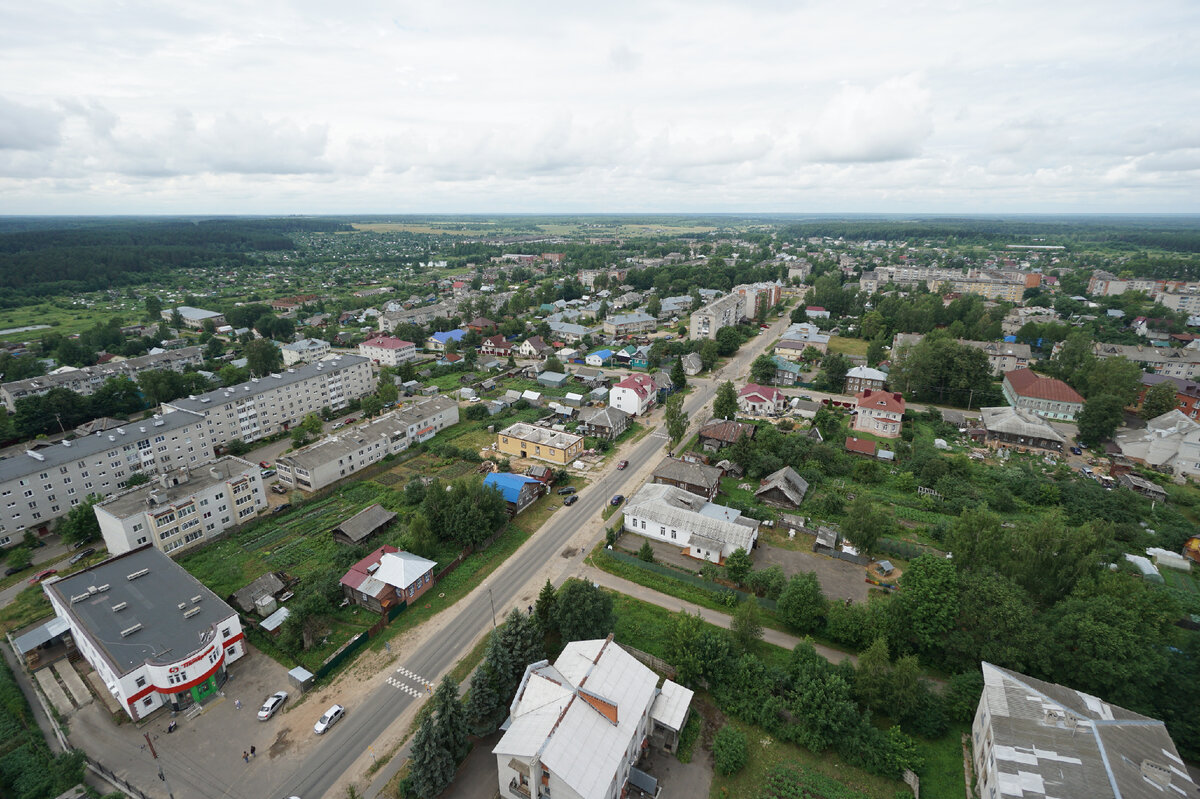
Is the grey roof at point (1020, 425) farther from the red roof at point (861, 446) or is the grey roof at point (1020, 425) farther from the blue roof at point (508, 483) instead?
the blue roof at point (508, 483)

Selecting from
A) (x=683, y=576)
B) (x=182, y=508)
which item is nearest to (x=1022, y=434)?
(x=683, y=576)

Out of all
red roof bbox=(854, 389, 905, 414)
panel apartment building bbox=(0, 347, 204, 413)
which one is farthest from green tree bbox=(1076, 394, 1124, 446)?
panel apartment building bbox=(0, 347, 204, 413)

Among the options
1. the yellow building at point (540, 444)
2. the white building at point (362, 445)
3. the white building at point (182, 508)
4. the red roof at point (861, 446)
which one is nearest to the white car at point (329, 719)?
the white building at point (182, 508)

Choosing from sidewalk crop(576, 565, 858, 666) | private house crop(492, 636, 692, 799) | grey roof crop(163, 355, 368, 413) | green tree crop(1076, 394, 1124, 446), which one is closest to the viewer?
private house crop(492, 636, 692, 799)

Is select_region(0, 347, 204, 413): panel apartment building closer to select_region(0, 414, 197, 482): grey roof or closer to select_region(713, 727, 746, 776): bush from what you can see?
select_region(0, 414, 197, 482): grey roof

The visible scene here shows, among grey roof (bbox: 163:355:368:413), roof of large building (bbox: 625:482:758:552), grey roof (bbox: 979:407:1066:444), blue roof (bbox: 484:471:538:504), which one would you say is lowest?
blue roof (bbox: 484:471:538:504)

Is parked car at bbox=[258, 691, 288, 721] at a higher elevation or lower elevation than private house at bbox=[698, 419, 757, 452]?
lower

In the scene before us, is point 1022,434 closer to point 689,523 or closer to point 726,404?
point 726,404
